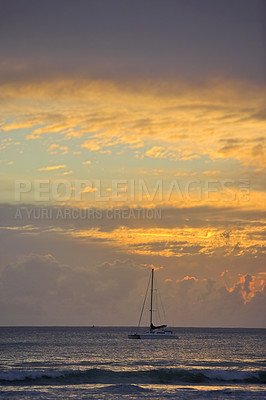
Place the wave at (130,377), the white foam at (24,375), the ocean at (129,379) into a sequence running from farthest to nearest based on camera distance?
the wave at (130,377) → the white foam at (24,375) → the ocean at (129,379)

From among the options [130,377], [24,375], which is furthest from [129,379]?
[24,375]

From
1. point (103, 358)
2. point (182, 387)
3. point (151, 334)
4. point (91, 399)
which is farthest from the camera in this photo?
point (151, 334)

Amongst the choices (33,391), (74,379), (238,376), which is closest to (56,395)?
(33,391)

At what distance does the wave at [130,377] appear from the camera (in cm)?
5875

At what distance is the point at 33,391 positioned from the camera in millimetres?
51000

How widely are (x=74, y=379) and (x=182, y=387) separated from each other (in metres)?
12.0

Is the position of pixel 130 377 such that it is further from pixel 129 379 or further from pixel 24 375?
pixel 24 375

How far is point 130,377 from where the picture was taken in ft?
204

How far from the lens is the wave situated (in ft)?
193

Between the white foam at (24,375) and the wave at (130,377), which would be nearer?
the white foam at (24,375)

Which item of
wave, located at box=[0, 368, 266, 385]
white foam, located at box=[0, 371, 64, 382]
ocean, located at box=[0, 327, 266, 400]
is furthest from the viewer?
wave, located at box=[0, 368, 266, 385]

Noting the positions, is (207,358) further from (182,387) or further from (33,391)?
(33,391)

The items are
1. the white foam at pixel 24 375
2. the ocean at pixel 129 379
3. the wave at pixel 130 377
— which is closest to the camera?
the ocean at pixel 129 379

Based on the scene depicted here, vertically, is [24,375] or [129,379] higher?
[24,375]
